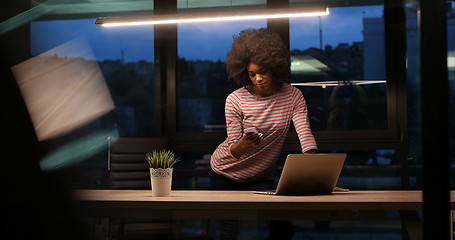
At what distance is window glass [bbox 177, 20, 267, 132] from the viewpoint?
14.0 ft

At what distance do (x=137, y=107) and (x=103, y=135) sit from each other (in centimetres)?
62

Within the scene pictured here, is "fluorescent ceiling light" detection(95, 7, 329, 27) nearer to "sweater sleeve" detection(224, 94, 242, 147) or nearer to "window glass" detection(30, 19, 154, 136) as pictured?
"sweater sleeve" detection(224, 94, 242, 147)

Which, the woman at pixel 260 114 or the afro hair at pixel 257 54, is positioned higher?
the afro hair at pixel 257 54

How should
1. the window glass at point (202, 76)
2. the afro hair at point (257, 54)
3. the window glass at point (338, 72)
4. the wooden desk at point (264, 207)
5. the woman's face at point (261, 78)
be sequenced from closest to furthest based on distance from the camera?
the wooden desk at point (264, 207), the woman's face at point (261, 78), the afro hair at point (257, 54), the window glass at point (338, 72), the window glass at point (202, 76)

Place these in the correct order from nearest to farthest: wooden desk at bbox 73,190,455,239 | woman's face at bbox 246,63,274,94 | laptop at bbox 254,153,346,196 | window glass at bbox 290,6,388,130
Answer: wooden desk at bbox 73,190,455,239
laptop at bbox 254,153,346,196
woman's face at bbox 246,63,274,94
window glass at bbox 290,6,388,130

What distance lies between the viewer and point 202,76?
433 cm

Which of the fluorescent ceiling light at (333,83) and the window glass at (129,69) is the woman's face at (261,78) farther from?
the window glass at (129,69)

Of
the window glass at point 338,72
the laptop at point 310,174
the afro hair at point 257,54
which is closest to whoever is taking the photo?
the laptop at point 310,174

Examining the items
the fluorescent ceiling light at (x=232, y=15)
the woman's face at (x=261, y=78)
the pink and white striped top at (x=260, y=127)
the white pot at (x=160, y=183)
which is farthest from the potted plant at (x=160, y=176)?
the fluorescent ceiling light at (x=232, y=15)

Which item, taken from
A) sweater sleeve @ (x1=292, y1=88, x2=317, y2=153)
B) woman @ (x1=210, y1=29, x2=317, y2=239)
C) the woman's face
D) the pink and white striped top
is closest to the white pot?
woman @ (x1=210, y1=29, x2=317, y2=239)

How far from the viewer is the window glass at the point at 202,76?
426 centimetres

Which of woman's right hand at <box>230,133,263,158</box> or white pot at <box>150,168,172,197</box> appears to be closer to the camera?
white pot at <box>150,168,172,197</box>

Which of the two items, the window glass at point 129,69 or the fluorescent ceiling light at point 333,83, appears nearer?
the fluorescent ceiling light at point 333,83

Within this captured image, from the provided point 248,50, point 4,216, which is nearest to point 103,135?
point 248,50
